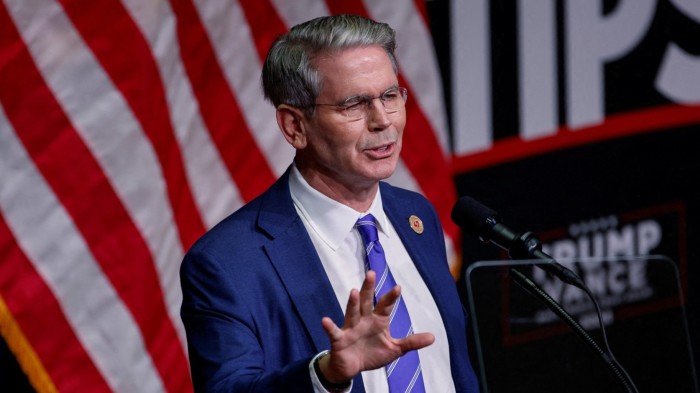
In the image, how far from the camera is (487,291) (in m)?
1.56

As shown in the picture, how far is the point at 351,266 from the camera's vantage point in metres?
1.82

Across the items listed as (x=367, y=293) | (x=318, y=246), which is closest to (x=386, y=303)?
(x=367, y=293)

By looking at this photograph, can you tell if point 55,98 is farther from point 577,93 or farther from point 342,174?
point 577,93

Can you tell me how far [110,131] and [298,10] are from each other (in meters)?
0.68

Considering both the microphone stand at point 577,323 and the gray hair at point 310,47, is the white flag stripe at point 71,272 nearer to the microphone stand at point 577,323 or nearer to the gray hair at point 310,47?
the gray hair at point 310,47

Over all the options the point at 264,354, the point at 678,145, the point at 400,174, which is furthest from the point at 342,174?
the point at 678,145

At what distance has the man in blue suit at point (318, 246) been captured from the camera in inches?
65.6

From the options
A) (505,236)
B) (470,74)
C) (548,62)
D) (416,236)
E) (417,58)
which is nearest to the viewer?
(505,236)

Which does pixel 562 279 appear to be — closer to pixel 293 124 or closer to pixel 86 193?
pixel 293 124

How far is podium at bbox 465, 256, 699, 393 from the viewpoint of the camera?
1.53m

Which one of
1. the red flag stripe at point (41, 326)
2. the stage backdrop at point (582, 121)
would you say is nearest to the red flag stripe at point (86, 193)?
the red flag stripe at point (41, 326)

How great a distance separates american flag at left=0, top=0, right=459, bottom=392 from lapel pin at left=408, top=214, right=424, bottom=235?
0.89m

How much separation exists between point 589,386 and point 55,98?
4.90 feet

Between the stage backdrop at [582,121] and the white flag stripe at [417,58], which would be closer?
the white flag stripe at [417,58]
